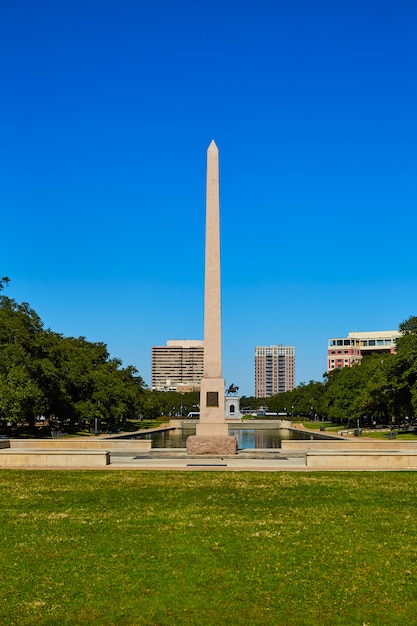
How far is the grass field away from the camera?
8602 millimetres

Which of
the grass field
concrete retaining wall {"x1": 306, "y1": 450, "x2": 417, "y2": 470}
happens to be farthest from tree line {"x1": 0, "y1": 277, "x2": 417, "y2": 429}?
the grass field

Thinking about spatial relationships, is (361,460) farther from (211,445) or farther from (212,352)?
(212,352)

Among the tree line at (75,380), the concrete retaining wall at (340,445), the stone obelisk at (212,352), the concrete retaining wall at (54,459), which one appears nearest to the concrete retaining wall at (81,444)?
the tree line at (75,380)

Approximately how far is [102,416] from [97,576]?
158 ft

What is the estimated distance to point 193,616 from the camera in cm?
836

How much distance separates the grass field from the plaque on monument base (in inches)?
408

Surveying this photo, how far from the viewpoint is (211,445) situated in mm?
27719

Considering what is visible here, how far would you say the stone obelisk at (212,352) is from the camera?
2780 cm

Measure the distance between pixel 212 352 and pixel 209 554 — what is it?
18541 millimetres

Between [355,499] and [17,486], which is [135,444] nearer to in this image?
[17,486]

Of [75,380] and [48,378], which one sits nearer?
[48,378]

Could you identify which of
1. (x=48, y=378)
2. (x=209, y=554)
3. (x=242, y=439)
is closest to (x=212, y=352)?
(x=209, y=554)

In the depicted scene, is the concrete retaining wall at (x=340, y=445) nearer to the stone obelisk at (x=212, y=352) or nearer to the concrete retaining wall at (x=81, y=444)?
the stone obelisk at (x=212, y=352)

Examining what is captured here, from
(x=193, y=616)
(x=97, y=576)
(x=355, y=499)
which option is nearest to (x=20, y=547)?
(x=97, y=576)
